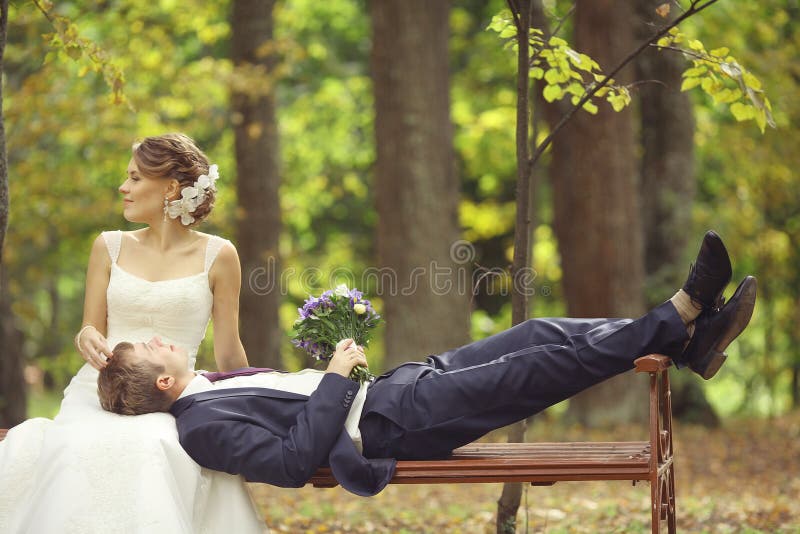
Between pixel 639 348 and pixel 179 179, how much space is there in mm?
2328

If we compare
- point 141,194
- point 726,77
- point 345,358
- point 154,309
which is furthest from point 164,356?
point 726,77

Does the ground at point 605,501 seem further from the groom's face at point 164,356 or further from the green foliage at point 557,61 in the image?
the green foliage at point 557,61

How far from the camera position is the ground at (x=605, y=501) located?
606 centimetres

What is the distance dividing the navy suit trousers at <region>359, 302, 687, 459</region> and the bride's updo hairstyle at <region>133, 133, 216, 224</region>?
57.8 inches

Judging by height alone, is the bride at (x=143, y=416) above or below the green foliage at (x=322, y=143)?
below

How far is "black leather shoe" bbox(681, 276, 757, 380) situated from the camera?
394 centimetres

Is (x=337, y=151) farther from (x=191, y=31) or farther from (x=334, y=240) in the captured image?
(x=191, y=31)

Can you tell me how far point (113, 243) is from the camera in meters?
4.98

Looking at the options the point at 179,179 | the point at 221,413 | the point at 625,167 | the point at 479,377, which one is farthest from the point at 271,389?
the point at 625,167

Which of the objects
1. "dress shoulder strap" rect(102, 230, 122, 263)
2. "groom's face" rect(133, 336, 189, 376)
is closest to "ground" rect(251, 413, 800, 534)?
"groom's face" rect(133, 336, 189, 376)

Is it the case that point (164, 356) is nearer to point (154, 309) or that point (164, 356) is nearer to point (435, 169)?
point (154, 309)

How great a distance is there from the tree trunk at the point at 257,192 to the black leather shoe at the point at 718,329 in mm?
7668

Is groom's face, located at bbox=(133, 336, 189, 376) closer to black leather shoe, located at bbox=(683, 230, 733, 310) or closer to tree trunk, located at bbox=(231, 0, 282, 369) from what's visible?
black leather shoe, located at bbox=(683, 230, 733, 310)

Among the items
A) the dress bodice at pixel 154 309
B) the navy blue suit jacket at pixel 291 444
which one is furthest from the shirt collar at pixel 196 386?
the dress bodice at pixel 154 309
